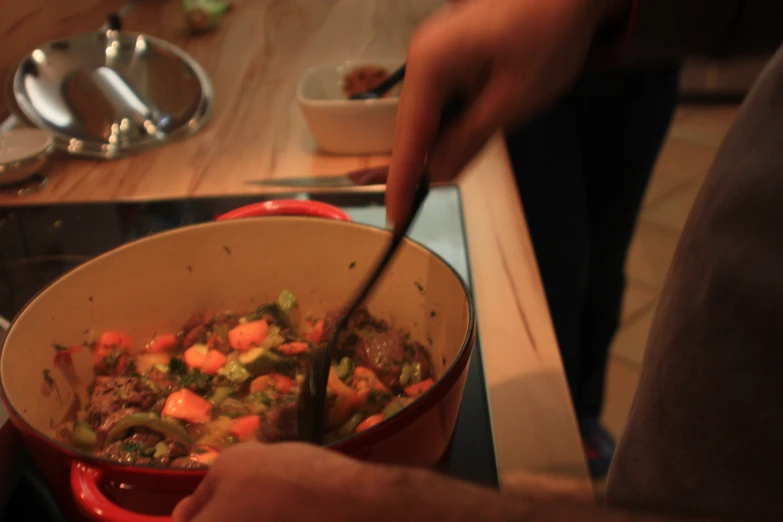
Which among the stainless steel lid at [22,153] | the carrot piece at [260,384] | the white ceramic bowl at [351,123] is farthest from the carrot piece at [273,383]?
the stainless steel lid at [22,153]

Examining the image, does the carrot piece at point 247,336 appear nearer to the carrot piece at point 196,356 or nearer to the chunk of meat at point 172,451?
the carrot piece at point 196,356

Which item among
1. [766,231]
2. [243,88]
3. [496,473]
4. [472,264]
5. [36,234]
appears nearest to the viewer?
[766,231]

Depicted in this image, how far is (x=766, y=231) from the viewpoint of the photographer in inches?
14.2

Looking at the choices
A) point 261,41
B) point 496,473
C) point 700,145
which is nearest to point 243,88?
point 261,41

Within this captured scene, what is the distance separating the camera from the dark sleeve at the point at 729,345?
14.1 inches

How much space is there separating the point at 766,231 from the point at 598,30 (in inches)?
10.6

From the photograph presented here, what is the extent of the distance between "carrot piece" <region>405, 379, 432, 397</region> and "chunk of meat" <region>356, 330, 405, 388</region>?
13 millimetres

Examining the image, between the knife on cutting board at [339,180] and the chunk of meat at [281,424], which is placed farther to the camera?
the knife on cutting board at [339,180]

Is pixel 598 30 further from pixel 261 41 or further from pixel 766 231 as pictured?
pixel 261 41

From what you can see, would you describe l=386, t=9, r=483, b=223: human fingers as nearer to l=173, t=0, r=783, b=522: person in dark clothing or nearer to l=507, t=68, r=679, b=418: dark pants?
l=173, t=0, r=783, b=522: person in dark clothing

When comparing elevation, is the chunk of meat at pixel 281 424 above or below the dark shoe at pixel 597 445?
above

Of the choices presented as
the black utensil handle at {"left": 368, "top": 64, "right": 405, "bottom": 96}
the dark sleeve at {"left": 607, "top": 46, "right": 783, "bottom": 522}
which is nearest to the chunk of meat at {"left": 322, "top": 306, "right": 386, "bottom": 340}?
the dark sleeve at {"left": 607, "top": 46, "right": 783, "bottom": 522}

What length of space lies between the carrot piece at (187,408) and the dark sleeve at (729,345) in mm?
377

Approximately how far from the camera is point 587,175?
1192 mm
